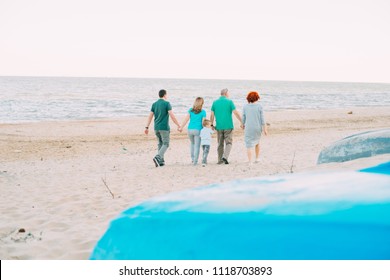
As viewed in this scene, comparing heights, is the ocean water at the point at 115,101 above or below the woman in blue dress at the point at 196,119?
below

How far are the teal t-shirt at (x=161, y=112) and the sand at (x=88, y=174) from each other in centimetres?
96

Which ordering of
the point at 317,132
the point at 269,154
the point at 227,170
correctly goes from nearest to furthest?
the point at 227,170, the point at 269,154, the point at 317,132

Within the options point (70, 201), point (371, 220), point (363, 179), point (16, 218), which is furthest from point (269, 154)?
point (371, 220)

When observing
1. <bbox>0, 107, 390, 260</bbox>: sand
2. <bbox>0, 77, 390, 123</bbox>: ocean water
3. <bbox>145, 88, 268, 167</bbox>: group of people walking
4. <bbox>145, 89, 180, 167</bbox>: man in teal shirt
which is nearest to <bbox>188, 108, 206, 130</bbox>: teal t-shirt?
<bbox>145, 88, 268, 167</bbox>: group of people walking

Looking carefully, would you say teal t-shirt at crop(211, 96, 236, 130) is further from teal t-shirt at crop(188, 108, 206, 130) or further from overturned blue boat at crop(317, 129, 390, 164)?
overturned blue boat at crop(317, 129, 390, 164)

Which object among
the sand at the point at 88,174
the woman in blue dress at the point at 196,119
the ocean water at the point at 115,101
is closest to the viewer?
the sand at the point at 88,174

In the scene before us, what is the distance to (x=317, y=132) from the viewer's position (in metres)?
17.4

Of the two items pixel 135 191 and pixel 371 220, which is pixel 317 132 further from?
pixel 371 220

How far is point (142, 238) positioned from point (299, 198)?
3.40 feet

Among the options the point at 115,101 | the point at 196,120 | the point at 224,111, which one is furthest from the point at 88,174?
the point at 115,101

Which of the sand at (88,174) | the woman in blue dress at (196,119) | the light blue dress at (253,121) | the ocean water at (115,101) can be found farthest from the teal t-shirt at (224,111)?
the ocean water at (115,101)

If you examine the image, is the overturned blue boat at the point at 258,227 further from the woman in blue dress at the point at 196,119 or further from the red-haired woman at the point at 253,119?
the woman in blue dress at the point at 196,119

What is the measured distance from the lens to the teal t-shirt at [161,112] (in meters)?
9.22

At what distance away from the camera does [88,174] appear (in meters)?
9.19
